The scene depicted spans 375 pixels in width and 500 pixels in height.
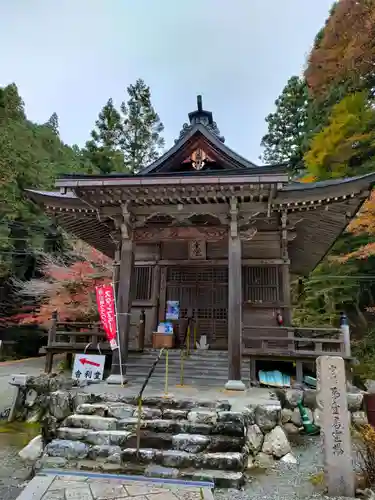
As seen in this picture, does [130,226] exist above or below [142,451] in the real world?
above

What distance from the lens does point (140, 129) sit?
33.0 meters

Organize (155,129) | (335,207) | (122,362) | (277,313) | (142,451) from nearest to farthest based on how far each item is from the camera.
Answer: (142,451) → (122,362) → (335,207) → (277,313) → (155,129)

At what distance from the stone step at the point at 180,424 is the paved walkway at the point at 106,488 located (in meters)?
0.98

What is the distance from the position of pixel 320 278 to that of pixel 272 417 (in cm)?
1254

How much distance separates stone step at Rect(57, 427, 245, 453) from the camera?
16.2 ft

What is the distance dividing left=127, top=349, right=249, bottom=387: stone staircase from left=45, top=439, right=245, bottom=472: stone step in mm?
3073

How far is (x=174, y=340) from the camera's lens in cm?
1027

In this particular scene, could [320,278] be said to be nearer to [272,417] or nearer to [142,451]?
[272,417]

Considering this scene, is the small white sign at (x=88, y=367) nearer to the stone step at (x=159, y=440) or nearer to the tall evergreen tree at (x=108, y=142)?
the stone step at (x=159, y=440)

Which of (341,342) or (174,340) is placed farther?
(174,340)

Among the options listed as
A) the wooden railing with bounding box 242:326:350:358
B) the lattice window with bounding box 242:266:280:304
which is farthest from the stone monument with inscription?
the lattice window with bounding box 242:266:280:304

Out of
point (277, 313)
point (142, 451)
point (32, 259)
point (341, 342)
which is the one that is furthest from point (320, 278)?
point (32, 259)

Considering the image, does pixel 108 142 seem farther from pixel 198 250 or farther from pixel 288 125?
pixel 198 250

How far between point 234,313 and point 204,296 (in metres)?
2.83
